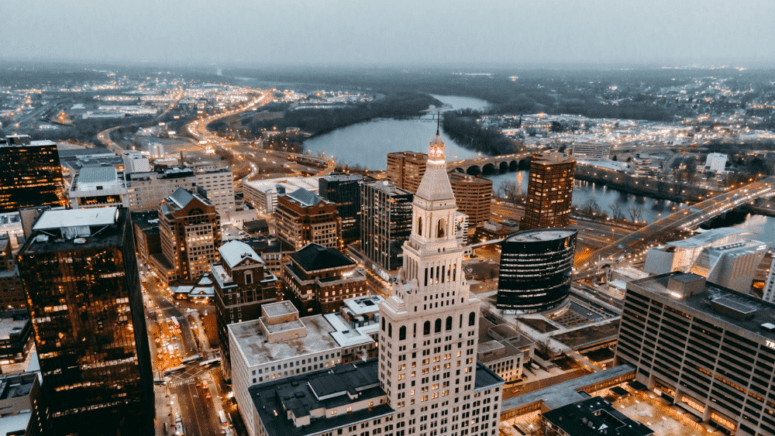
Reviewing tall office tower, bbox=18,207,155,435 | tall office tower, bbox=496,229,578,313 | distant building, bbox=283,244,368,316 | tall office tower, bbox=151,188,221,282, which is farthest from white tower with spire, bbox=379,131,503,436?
tall office tower, bbox=151,188,221,282

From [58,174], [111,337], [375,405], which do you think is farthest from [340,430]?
[58,174]

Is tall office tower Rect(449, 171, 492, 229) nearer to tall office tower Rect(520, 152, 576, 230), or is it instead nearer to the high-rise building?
tall office tower Rect(520, 152, 576, 230)

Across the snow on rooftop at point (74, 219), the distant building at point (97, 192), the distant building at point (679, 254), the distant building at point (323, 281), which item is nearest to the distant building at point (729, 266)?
the distant building at point (679, 254)

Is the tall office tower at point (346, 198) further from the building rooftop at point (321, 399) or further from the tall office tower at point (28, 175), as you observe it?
the building rooftop at point (321, 399)

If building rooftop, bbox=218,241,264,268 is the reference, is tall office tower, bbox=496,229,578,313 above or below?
below

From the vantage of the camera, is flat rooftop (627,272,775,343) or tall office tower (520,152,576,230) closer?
flat rooftop (627,272,775,343)

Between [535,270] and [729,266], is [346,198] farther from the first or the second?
[729,266]

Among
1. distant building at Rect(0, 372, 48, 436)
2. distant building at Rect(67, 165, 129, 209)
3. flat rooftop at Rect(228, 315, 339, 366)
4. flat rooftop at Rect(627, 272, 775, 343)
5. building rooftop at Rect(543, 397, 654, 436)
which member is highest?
distant building at Rect(67, 165, 129, 209)
